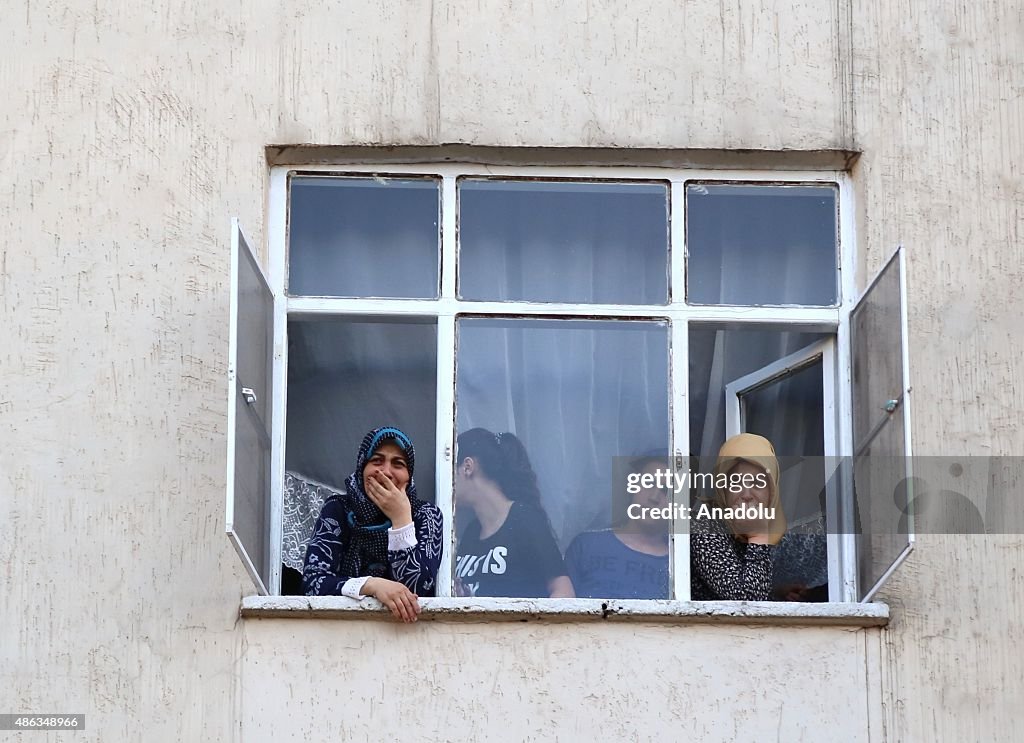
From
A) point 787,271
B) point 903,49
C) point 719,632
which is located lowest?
point 719,632

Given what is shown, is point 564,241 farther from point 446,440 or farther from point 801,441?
point 801,441

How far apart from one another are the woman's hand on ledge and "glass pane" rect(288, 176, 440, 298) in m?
1.23

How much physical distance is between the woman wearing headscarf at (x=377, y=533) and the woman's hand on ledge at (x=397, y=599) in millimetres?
10

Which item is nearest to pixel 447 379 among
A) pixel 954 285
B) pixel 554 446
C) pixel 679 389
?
pixel 554 446

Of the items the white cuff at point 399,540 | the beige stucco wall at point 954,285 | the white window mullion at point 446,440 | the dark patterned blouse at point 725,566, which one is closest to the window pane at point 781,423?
the dark patterned blouse at point 725,566

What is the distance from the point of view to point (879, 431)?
6.72 metres

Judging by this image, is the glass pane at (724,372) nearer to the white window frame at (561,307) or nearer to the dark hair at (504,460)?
the white window frame at (561,307)

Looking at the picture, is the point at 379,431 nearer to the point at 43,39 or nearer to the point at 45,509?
the point at 45,509

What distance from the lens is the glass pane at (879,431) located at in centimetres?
653

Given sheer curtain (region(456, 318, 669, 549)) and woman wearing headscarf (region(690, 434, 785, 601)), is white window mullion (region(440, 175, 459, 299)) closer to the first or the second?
sheer curtain (region(456, 318, 669, 549))

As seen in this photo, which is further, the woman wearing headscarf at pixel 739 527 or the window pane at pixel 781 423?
the window pane at pixel 781 423

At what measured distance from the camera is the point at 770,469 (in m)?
7.13

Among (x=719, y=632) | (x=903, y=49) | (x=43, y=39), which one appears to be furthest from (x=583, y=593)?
(x=43, y=39)

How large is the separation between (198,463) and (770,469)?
6.76ft
